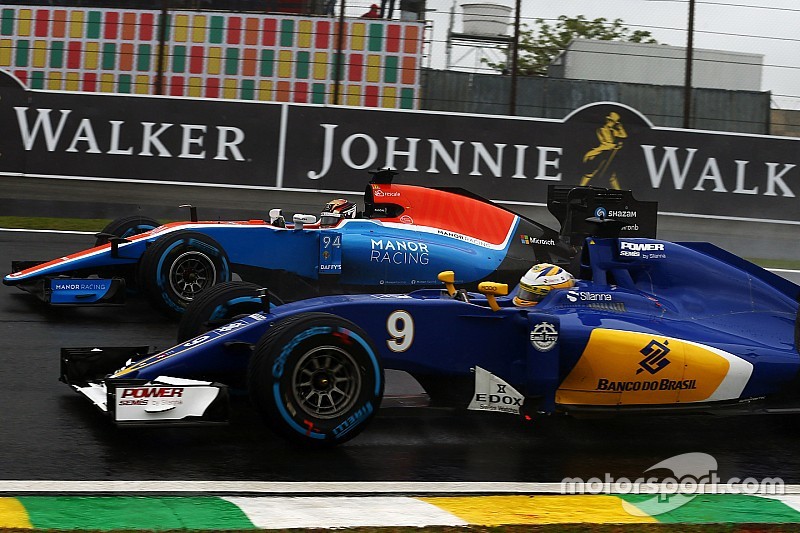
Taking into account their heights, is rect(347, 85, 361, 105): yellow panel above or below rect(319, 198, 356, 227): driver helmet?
above

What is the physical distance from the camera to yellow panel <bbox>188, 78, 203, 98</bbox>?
15.5 metres

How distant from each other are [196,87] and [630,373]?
1126 cm

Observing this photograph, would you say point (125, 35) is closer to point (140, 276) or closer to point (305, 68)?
point (305, 68)

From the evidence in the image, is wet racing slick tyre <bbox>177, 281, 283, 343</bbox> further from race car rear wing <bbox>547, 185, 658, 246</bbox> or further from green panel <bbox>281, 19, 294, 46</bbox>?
green panel <bbox>281, 19, 294, 46</bbox>

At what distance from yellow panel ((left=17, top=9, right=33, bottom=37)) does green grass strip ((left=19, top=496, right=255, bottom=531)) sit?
17.2 m

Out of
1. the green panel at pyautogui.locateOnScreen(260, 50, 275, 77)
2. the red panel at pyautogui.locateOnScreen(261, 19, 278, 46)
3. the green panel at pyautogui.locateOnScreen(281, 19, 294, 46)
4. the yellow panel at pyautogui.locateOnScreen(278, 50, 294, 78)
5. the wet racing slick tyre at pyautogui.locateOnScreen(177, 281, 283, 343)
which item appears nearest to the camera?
the wet racing slick tyre at pyautogui.locateOnScreen(177, 281, 283, 343)

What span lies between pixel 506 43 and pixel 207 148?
15.9 ft

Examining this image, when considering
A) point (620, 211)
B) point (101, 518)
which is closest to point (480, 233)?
point (620, 211)

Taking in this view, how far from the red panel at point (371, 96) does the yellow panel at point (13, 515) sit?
38.5 feet

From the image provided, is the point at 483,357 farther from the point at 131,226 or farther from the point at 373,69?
the point at 373,69

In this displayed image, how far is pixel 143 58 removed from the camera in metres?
16.0

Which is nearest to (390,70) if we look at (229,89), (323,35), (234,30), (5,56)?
Result: (323,35)

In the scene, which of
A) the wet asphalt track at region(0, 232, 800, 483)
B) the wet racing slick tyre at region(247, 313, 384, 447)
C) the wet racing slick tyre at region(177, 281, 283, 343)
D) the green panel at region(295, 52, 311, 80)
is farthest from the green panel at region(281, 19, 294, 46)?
the wet racing slick tyre at region(247, 313, 384, 447)

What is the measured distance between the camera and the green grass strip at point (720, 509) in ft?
15.2
